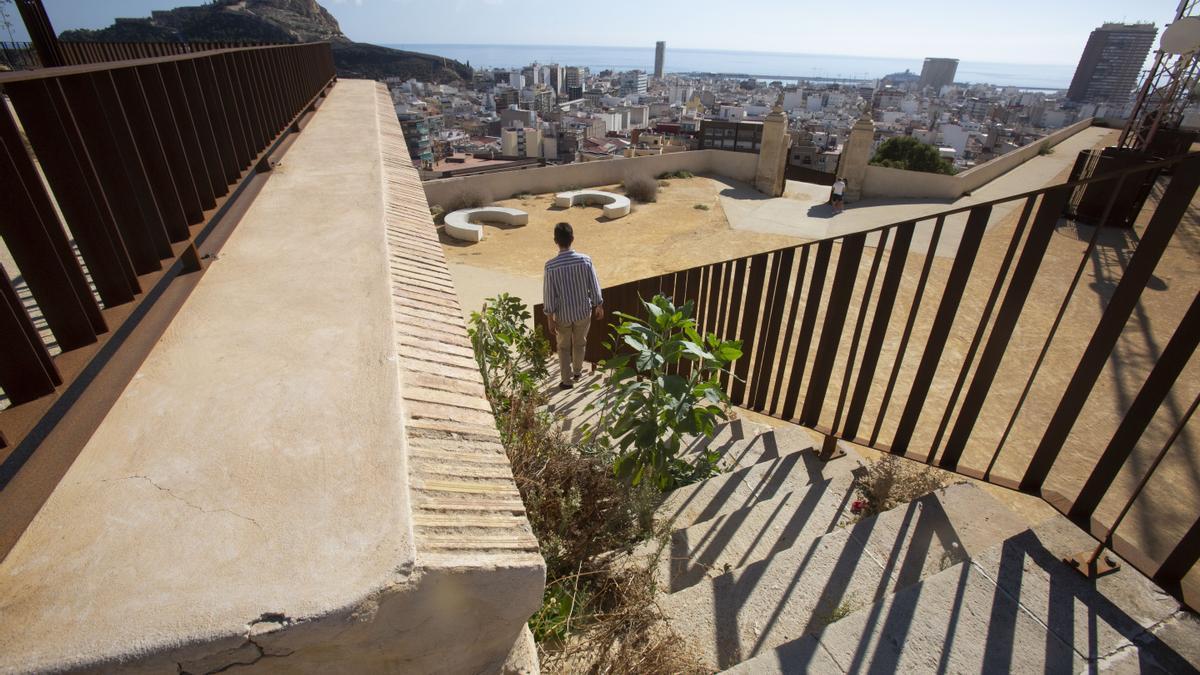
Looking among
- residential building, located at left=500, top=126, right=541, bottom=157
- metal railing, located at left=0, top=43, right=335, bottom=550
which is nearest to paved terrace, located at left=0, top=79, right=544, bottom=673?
metal railing, located at left=0, top=43, right=335, bottom=550

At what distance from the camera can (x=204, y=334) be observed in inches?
83.7

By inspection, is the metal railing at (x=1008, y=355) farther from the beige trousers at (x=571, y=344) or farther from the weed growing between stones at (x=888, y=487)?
the beige trousers at (x=571, y=344)

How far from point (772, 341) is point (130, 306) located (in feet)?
10.8

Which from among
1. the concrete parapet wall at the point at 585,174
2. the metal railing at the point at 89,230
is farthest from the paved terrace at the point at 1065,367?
the concrete parapet wall at the point at 585,174

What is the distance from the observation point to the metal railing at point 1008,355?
2002 millimetres

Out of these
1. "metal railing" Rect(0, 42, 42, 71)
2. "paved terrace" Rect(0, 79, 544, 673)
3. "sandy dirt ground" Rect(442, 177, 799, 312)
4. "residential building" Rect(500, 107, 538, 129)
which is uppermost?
"metal railing" Rect(0, 42, 42, 71)

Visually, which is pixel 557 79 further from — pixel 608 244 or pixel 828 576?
pixel 828 576

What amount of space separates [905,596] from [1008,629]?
1.07 ft

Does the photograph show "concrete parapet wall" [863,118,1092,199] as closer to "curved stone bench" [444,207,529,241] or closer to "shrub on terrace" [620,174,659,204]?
"shrub on terrace" [620,174,659,204]

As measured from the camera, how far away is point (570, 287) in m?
4.73

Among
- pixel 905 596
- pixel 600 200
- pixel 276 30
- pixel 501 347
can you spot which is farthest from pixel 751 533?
pixel 276 30

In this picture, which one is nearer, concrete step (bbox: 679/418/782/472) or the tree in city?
concrete step (bbox: 679/418/782/472)

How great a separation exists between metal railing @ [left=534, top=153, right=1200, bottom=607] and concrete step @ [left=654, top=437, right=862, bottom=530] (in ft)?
0.91

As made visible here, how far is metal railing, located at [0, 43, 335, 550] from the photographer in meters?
1.42
